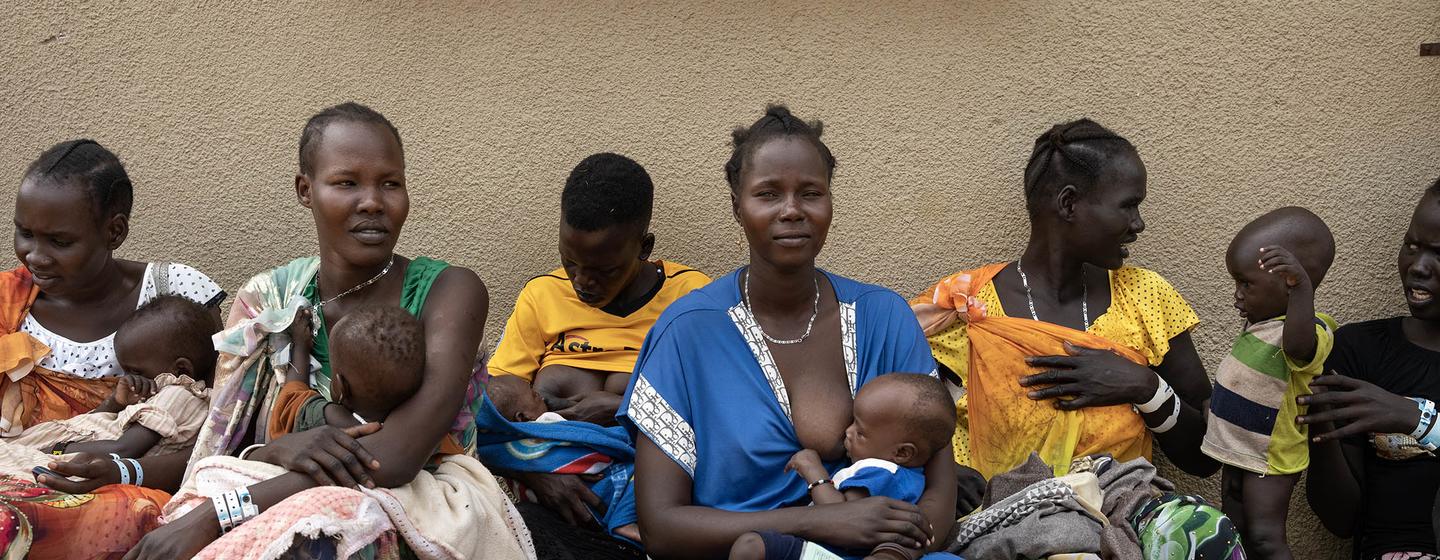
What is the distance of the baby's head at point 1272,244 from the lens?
3799mm

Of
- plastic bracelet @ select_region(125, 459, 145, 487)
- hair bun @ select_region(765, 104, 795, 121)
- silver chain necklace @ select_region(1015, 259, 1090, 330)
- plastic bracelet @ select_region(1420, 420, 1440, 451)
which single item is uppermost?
hair bun @ select_region(765, 104, 795, 121)

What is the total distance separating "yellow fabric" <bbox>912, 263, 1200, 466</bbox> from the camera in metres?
4.11

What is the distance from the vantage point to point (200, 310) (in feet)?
12.9

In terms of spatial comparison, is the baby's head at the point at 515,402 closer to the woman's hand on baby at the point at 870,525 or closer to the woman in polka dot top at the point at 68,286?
the woman in polka dot top at the point at 68,286

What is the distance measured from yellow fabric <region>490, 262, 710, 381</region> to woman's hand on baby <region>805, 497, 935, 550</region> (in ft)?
3.97

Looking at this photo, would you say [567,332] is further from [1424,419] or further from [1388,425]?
[1424,419]

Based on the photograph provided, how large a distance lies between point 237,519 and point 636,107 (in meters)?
2.09

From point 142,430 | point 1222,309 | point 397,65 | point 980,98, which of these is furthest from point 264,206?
point 1222,309

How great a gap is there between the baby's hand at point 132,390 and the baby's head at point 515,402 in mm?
950

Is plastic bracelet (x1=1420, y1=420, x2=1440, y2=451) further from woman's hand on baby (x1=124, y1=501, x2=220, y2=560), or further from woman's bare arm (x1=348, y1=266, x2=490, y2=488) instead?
woman's hand on baby (x1=124, y1=501, x2=220, y2=560)

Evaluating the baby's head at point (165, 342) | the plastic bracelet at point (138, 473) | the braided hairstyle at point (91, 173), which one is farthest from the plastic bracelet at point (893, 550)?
the braided hairstyle at point (91, 173)

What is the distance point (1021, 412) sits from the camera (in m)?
4.00

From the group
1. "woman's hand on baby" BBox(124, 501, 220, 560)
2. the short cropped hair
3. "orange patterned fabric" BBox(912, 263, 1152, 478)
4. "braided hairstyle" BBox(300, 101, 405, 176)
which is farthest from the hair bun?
"woman's hand on baby" BBox(124, 501, 220, 560)

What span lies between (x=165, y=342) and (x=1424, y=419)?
3.58 metres
